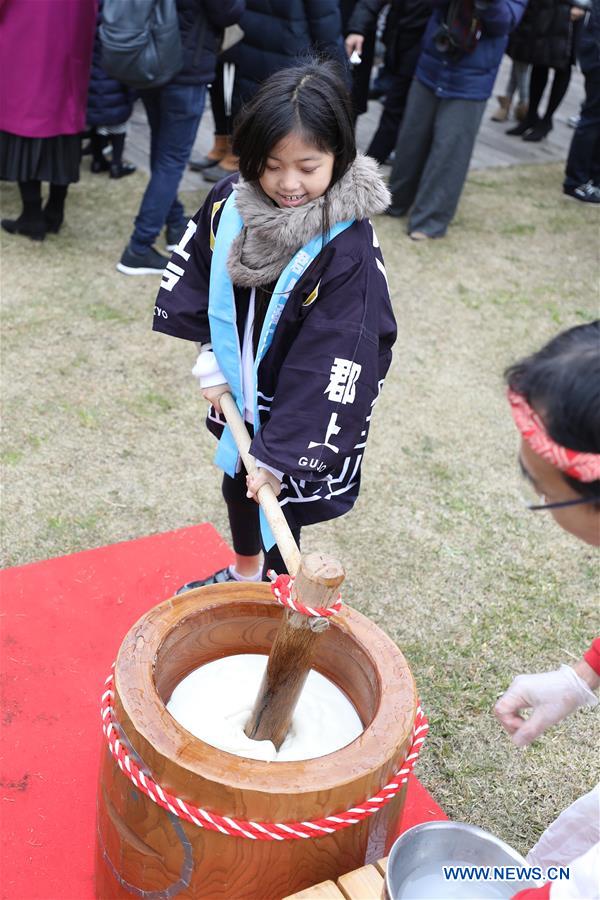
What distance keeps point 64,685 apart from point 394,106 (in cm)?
537

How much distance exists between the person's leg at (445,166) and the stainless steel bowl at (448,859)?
16.9ft

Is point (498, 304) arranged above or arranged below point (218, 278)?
below

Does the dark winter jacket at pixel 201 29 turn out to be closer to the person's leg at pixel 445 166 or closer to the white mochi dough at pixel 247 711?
the person's leg at pixel 445 166

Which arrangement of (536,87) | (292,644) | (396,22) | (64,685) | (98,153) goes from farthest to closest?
(536,87), (98,153), (396,22), (64,685), (292,644)

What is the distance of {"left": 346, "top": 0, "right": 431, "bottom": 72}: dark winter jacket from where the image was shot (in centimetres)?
614

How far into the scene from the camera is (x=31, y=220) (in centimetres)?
540

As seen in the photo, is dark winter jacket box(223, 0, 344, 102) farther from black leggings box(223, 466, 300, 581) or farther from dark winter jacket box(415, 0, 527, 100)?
black leggings box(223, 466, 300, 581)

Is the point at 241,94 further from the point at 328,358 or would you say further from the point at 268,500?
the point at 268,500

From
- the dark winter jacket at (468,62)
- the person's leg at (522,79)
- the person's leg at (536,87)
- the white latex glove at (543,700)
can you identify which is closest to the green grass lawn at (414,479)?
the white latex glove at (543,700)

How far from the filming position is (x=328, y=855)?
162 centimetres

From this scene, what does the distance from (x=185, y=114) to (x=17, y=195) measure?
1.69 meters

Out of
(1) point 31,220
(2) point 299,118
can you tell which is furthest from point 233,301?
(1) point 31,220

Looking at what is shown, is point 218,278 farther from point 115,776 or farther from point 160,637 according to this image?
point 115,776

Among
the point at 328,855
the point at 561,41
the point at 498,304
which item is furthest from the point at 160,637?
the point at 561,41
